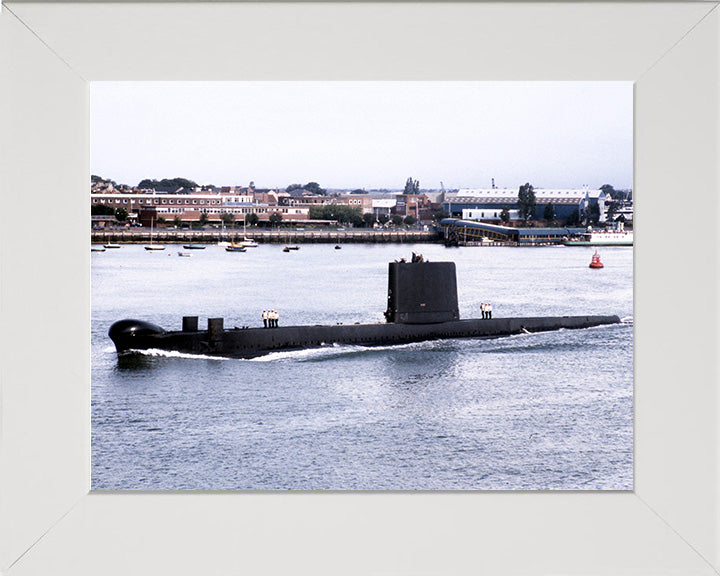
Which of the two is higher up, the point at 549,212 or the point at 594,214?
the point at 549,212

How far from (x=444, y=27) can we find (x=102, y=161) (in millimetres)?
25550

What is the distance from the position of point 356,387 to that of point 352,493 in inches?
460

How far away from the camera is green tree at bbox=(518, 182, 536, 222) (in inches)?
950

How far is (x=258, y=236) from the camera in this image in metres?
26.4

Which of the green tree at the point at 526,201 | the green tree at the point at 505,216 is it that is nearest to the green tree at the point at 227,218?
the green tree at the point at 505,216


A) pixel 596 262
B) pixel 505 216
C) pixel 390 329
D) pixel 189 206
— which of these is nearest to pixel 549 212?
pixel 505 216

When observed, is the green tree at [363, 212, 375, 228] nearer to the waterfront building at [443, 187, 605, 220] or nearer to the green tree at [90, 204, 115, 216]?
the waterfront building at [443, 187, 605, 220]

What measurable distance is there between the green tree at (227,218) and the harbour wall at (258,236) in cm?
31

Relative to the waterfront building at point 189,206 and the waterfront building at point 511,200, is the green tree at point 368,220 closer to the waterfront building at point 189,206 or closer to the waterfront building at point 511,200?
the waterfront building at point 189,206

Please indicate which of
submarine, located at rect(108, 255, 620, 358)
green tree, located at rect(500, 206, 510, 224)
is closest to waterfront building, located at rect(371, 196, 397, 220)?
green tree, located at rect(500, 206, 510, 224)

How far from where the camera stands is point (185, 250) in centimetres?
2667

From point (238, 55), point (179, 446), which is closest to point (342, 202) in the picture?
point (179, 446)

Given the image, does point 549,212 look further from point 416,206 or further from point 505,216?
point 416,206

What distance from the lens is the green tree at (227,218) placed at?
25469 millimetres
